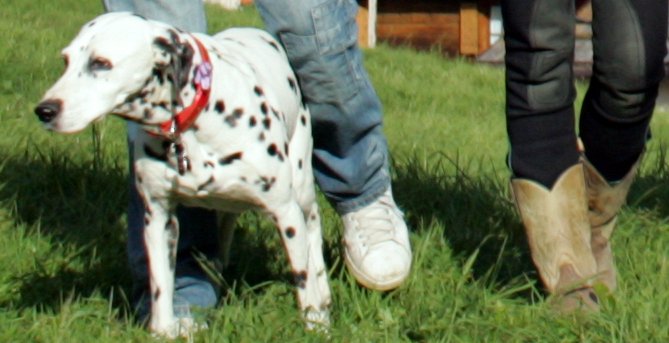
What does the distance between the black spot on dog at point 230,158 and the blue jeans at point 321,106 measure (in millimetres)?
537

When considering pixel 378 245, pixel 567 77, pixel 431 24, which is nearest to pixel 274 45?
pixel 378 245

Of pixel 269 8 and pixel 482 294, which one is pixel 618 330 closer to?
pixel 482 294

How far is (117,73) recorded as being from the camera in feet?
12.1

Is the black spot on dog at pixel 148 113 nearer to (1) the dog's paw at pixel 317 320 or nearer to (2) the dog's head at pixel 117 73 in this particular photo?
(2) the dog's head at pixel 117 73

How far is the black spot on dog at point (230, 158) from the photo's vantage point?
389 cm

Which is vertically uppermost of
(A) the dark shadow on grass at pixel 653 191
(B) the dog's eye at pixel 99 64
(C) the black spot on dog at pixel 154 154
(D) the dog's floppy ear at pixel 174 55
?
(B) the dog's eye at pixel 99 64

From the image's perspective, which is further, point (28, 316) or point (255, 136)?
point (28, 316)

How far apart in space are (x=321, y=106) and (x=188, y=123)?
0.70 meters

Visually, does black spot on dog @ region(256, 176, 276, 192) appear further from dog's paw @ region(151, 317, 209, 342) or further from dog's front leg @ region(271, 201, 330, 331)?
dog's paw @ region(151, 317, 209, 342)

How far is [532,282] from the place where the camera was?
14.7 ft

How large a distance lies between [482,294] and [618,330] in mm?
490

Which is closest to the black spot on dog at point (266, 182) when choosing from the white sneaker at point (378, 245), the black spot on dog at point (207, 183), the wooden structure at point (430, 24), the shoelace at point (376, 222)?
the black spot on dog at point (207, 183)

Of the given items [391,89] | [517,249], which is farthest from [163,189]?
[391,89]

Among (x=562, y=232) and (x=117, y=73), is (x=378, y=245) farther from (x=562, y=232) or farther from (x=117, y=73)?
(x=117, y=73)
